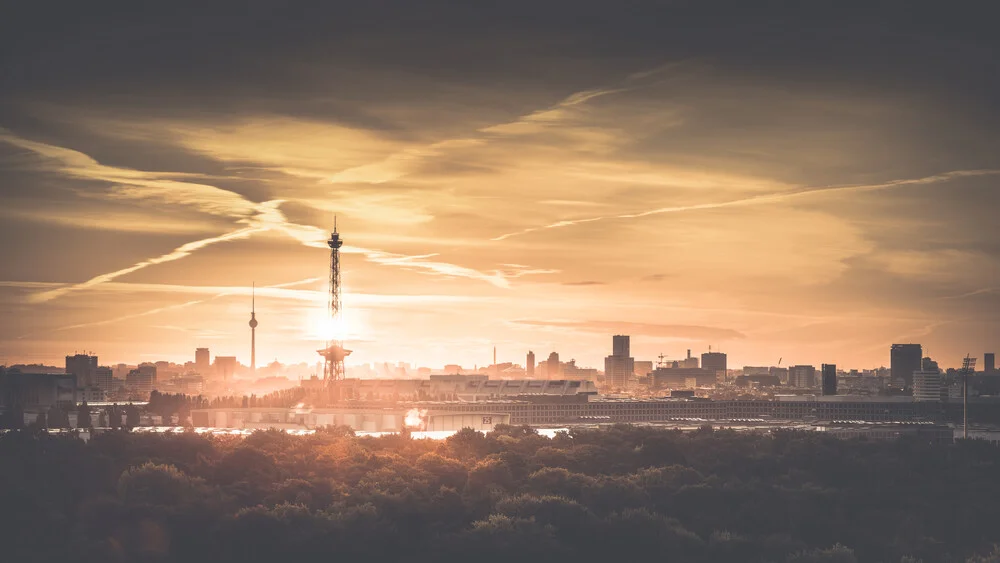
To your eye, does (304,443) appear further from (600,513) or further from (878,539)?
(878,539)

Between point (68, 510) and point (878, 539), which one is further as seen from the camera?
point (878, 539)

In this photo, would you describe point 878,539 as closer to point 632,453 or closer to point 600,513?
point 600,513

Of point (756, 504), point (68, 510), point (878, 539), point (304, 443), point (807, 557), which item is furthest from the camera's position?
point (304, 443)

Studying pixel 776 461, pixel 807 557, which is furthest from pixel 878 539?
pixel 776 461

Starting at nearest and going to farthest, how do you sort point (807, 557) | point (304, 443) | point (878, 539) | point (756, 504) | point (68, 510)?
point (807, 557), point (68, 510), point (878, 539), point (756, 504), point (304, 443)

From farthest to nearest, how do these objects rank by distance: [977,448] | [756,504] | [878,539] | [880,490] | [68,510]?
[977,448] < [880,490] < [756,504] < [878,539] < [68,510]

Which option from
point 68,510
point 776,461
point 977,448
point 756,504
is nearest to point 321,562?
point 68,510
